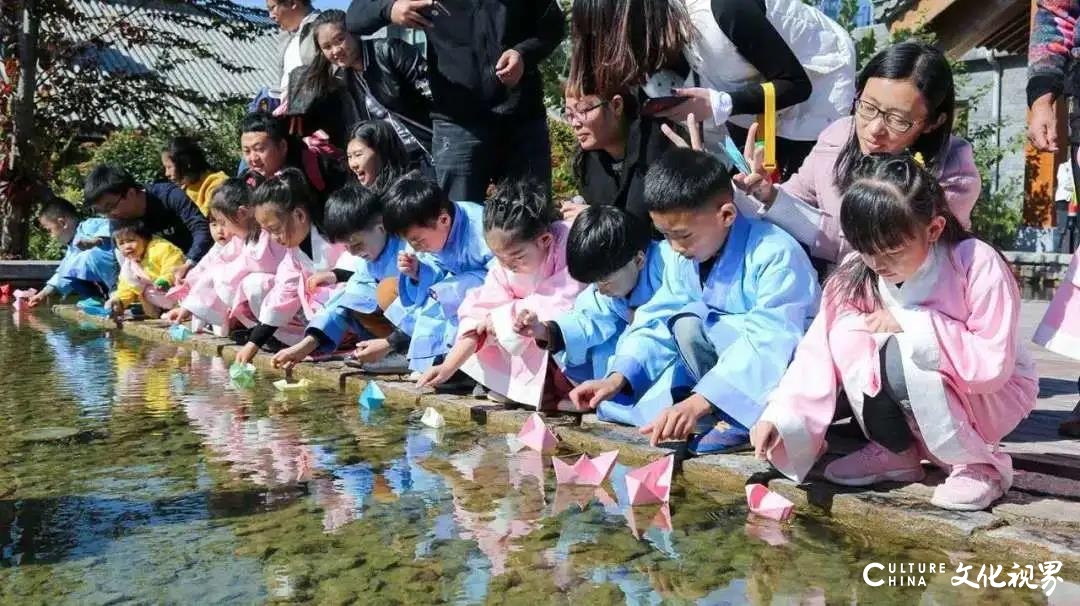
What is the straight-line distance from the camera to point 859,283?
119 inches

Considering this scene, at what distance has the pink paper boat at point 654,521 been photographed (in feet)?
9.35

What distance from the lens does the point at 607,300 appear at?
401cm

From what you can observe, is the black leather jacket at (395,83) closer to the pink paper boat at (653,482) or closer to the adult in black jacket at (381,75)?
the adult in black jacket at (381,75)

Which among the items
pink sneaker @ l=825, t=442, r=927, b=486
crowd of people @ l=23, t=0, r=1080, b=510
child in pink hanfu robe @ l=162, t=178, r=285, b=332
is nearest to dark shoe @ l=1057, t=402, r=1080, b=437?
crowd of people @ l=23, t=0, r=1080, b=510

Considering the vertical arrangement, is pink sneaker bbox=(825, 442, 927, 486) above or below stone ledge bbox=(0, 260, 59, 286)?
above

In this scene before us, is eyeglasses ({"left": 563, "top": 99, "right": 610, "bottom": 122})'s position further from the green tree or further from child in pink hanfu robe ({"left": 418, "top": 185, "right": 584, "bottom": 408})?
the green tree

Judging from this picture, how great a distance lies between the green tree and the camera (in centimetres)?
1359

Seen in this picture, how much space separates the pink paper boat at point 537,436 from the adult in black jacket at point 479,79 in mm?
1733

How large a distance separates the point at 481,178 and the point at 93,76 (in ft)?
36.2

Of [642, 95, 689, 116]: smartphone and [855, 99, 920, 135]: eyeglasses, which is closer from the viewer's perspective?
[855, 99, 920, 135]: eyeglasses

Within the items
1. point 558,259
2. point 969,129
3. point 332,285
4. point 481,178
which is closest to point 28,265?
point 332,285

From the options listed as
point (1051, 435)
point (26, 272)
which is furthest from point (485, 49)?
point (26, 272)

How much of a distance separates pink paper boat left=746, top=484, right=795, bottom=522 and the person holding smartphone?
5.23ft

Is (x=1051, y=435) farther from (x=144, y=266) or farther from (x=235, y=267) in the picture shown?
(x=144, y=266)
